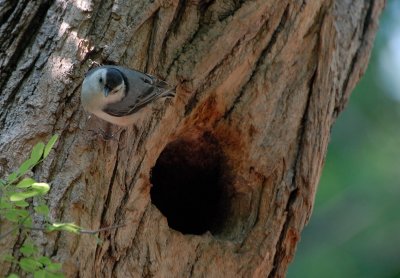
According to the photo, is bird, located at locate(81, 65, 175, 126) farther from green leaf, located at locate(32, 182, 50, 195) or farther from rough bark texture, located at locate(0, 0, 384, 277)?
green leaf, located at locate(32, 182, 50, 195)

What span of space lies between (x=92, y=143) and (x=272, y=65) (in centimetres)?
120

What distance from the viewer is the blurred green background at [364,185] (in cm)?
679

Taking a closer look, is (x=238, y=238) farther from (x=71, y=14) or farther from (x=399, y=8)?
(x=399, y=8)

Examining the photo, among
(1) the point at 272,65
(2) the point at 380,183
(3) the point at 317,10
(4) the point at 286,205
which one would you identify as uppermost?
(3) the point at 317,10

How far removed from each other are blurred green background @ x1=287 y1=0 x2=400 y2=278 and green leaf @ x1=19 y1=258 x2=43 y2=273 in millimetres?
4374

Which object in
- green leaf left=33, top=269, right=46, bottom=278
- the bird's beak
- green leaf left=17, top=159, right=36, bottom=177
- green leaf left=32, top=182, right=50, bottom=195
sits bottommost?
the bird's beak

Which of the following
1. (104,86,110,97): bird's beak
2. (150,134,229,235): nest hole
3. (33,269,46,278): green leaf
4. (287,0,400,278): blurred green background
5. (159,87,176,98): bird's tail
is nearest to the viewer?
(33,269,46,278): green leaf

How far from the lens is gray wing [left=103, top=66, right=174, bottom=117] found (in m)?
3.80

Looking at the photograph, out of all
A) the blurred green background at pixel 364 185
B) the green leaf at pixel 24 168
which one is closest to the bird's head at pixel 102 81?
the green leaf at pixel 24 168

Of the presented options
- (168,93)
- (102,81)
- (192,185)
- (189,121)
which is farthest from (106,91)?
(192,185)

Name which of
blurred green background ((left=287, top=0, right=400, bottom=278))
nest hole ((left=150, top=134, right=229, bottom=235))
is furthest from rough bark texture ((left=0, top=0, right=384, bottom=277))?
blurred green background ((left=287, top=0, right=400, bottom=278))

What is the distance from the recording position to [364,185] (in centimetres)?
723

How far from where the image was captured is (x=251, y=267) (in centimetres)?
399

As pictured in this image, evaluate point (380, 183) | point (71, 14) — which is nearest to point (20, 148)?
point (71, 14)
